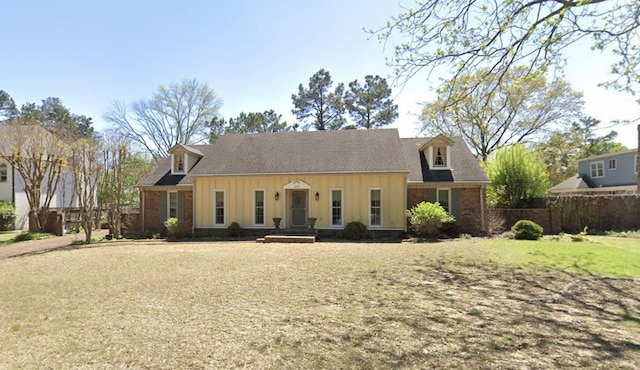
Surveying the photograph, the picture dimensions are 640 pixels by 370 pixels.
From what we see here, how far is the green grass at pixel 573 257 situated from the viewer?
8312mm

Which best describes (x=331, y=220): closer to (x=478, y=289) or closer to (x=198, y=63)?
(x=478, y=289)

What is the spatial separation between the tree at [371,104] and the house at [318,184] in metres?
16.7

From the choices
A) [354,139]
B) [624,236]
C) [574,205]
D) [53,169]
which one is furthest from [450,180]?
[53,169]

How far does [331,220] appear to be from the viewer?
55.3 ft

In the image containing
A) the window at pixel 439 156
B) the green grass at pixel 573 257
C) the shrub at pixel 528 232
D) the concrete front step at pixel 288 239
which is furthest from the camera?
the window at pixel 439 156

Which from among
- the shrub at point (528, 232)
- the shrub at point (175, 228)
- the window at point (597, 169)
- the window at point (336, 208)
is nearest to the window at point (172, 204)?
the shrub at point (175, 228)

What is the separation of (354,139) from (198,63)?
32.4 ft

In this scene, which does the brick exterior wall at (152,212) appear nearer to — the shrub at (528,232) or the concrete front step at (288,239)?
the concrete front step at (288,239)

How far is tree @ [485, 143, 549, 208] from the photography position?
19.6m

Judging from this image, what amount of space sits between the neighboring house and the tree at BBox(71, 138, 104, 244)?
3367cm

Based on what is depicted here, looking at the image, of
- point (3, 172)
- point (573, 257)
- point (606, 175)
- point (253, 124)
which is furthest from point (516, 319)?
point (253, 124)

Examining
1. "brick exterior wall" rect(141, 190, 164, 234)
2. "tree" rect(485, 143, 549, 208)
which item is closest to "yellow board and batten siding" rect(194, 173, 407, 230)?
"brick exterior wall" rect(141, 190, 164, 234)

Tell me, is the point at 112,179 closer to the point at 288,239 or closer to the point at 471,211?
the point at 288,239

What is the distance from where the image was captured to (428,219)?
49.2 ft
